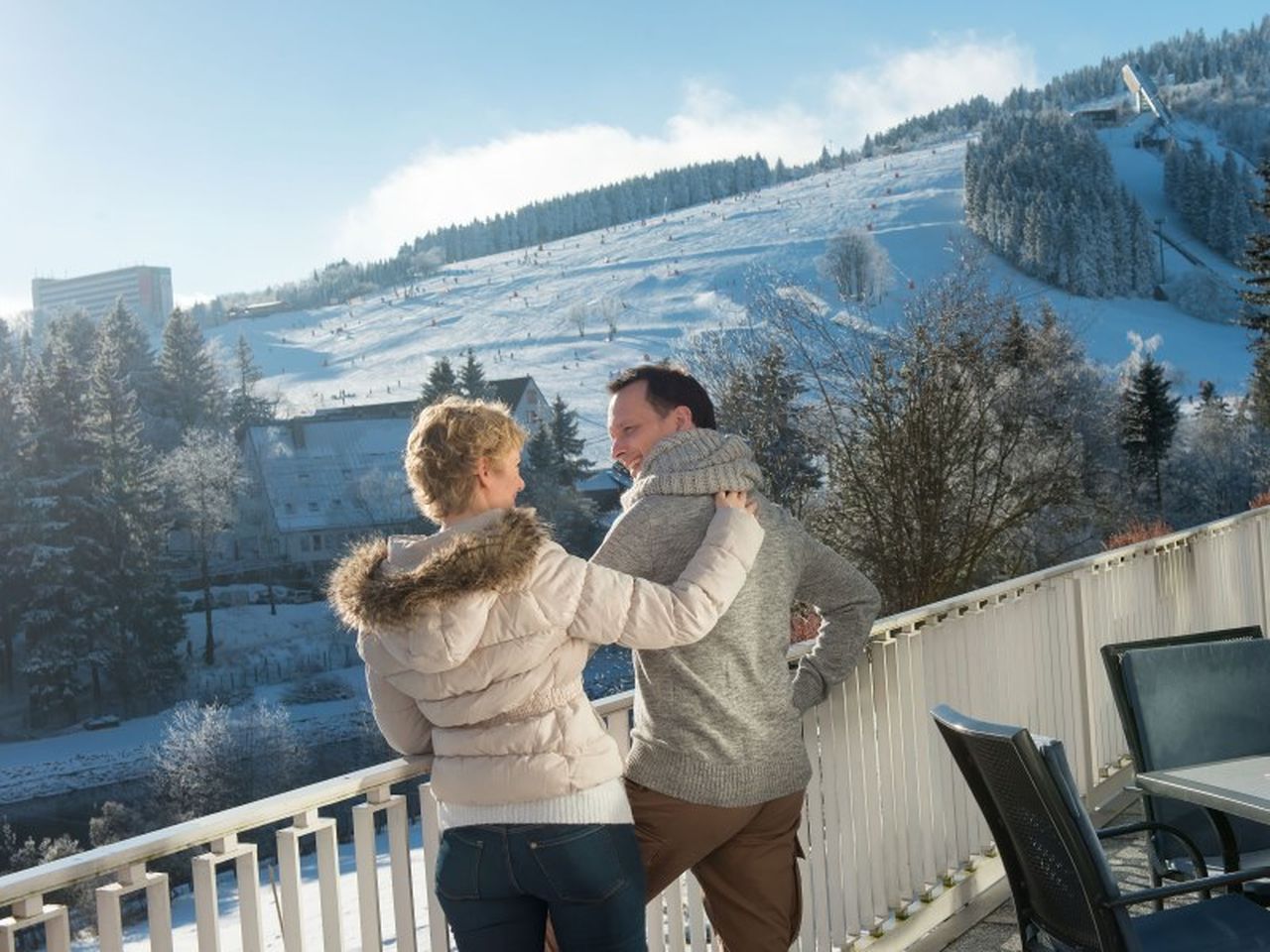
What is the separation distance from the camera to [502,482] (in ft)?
6.09

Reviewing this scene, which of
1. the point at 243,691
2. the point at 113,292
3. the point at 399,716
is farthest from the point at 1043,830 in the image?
the point at 113,292

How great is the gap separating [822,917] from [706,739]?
111cm

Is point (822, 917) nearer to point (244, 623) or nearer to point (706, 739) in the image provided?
point (706, 739)

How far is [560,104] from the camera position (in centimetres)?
12438

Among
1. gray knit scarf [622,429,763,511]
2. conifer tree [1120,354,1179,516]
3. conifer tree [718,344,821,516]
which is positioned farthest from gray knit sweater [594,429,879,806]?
conifer tree [1120,354,1179,516]

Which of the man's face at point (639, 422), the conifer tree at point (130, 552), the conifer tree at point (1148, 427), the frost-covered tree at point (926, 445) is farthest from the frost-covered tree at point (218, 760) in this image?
the man's face at point (639, 422)

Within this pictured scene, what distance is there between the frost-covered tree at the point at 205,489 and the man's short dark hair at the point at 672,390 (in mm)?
66266

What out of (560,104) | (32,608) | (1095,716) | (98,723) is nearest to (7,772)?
(98,723)

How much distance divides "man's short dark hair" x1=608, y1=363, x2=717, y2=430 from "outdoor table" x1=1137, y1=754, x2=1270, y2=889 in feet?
3.80

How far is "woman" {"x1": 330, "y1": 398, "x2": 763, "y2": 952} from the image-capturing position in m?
1.75

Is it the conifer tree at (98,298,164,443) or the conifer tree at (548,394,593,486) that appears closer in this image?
the conifer tree at (548,394,593,486)

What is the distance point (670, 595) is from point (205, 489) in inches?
2952

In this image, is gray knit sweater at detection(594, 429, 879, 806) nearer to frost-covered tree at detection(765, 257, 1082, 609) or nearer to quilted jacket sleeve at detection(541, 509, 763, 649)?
quilted jacket sleeve at detection(541, 509, 763, 649)

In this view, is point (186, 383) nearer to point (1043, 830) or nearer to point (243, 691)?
point (243, 691)
